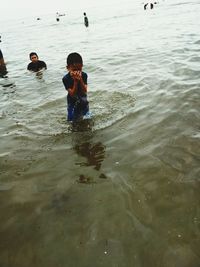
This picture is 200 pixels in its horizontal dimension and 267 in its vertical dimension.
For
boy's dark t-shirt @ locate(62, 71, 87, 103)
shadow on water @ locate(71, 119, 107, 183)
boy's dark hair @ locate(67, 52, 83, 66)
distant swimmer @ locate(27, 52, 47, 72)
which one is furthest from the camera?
distant swimmer @ locate(27, 52, 47, 72)

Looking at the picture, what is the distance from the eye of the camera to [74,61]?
5473 mm

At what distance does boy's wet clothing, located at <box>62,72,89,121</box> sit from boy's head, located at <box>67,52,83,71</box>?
339mm

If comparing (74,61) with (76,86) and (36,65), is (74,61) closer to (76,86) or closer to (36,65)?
(76,86)

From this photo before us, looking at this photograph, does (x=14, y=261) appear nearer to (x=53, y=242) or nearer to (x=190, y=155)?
(x=53, y=242)

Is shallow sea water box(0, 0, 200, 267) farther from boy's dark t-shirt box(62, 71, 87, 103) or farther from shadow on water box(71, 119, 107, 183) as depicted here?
boy's dark t-shirt box(62, 71, 87, 103)

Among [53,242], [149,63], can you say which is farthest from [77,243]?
[149,63]

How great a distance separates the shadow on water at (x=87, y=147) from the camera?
15.2ft

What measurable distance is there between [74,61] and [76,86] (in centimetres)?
58

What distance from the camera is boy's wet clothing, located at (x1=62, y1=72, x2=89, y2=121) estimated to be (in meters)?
5.95

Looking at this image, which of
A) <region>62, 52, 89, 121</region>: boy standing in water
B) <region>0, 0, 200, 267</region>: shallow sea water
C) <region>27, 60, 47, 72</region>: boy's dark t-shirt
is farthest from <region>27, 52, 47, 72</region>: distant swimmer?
<region>62, 52, 89, 121</region>: boy standing in water

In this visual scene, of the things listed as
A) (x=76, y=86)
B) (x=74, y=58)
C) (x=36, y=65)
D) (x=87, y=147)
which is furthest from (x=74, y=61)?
(x=36, y=65)

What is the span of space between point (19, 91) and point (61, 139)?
16.3ft

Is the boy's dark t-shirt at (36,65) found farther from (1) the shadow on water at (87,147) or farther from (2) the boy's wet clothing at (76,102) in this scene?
(1) the shadow on water at (87,147)

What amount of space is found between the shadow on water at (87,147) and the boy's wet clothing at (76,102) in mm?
197
